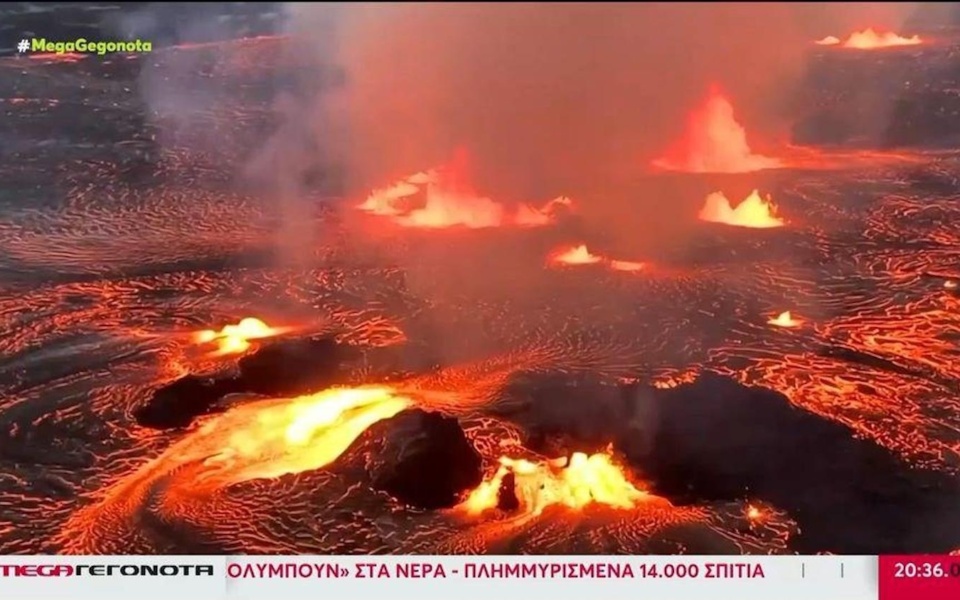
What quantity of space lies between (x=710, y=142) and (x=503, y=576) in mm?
712

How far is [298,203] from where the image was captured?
133 centimetres

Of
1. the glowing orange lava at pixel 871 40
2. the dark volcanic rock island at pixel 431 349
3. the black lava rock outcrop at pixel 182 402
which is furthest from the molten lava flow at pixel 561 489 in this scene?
the glowing orange lava at pixel 871 40

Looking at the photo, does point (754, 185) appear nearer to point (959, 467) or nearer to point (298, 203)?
point (959, 467)

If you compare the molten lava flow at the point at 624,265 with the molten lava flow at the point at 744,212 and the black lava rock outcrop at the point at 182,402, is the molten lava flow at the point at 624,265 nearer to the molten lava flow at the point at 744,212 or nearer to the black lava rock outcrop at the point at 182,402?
the molten lava flow at the point at 744,212

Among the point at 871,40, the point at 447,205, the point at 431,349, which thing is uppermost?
the point at 871,40

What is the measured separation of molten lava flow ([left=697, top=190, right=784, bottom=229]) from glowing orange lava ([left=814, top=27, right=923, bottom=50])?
0.24 metres

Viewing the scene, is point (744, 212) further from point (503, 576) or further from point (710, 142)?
point (503, 576)

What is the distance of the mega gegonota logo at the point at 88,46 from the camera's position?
51.3 inches

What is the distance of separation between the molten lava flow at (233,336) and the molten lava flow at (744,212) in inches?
27.8

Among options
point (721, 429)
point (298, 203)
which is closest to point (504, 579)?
point (721, 429)

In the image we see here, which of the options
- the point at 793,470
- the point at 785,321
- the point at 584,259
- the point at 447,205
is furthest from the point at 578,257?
the point at 793,470

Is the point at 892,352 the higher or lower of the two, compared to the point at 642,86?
lower

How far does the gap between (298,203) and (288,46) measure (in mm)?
233

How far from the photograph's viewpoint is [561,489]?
1289mm
